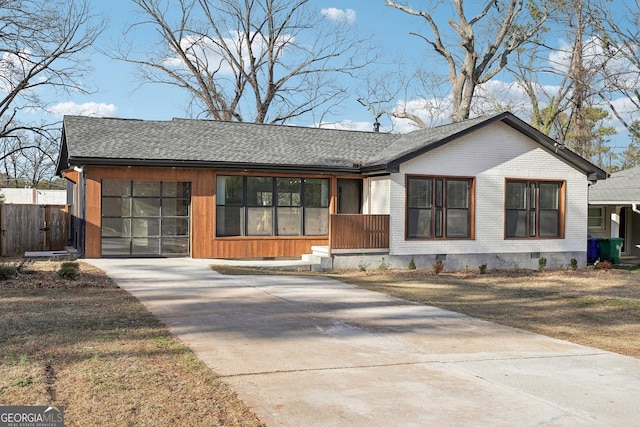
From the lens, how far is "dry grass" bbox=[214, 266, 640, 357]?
31.6ft

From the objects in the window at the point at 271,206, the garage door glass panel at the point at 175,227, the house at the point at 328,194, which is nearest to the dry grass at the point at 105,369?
the house at the point at 328,194

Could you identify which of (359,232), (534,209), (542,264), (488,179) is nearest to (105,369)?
(359,232)

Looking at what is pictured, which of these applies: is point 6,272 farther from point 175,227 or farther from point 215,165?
point 215,165

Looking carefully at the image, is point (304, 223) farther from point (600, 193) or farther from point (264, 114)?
point (264, 114)

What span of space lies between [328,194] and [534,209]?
22.1 ft

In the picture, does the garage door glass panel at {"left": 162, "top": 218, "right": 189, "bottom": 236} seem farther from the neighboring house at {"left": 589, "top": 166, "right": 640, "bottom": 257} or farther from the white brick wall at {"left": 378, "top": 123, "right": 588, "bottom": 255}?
the neighboring house at {"left": 589, "top": 166, "right": 640, "bottom": 257}

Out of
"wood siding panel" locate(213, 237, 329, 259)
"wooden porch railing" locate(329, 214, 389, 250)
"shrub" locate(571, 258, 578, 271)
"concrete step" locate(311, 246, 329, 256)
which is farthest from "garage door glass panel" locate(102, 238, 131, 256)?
"shrub" locate(571, 258, 578, 271)

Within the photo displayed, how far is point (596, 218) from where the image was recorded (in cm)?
2719

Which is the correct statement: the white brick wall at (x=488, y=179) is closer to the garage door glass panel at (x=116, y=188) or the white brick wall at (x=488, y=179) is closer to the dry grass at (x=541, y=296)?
the dry grass at (x=541, y=296)

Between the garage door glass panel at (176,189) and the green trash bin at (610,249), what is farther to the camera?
the green trash bin at (610,249)

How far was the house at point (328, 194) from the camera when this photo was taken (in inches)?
711

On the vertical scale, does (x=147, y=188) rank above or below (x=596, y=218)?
above

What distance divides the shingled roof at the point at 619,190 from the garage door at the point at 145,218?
15.8 m

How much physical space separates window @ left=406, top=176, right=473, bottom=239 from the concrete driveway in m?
7.85
